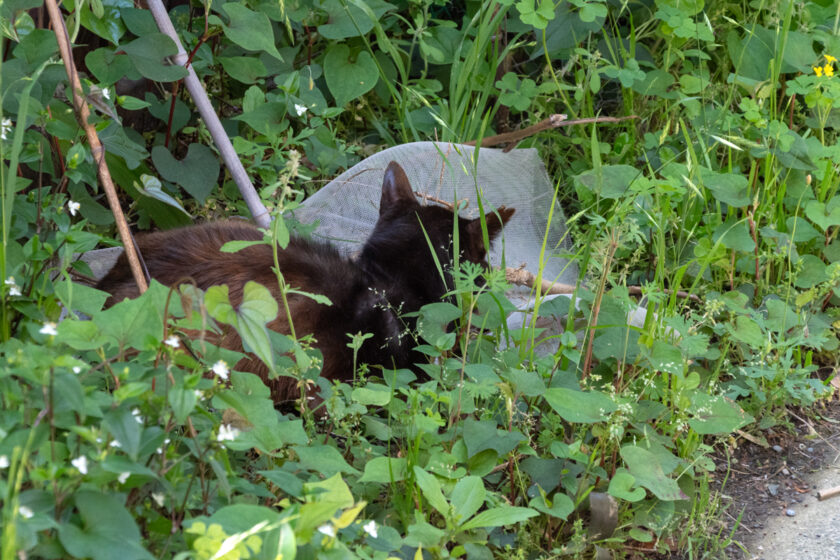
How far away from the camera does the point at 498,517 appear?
1.63 m

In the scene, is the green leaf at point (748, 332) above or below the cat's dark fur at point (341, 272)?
below

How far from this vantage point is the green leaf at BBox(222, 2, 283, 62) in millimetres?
2506

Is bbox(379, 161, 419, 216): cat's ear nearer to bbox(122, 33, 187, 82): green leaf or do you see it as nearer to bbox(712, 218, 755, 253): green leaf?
bbox(122, 33, 187, 82): green leaf

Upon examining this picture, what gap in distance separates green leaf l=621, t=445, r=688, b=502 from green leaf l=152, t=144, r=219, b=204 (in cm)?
164

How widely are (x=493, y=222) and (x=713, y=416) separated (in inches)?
40.8

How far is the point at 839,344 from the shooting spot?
263cm

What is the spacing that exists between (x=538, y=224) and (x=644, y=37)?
102 centimetres

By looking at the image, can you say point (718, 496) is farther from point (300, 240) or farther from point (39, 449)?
point (39, 449)

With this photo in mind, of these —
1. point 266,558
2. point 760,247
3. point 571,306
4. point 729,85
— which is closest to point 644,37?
point 729,85

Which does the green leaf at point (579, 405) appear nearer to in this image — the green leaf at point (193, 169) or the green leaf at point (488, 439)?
the green leaf at point (488, 439)

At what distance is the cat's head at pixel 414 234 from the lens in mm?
2787

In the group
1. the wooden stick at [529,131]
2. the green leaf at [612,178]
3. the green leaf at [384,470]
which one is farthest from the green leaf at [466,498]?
the wooden stick at [529,131]

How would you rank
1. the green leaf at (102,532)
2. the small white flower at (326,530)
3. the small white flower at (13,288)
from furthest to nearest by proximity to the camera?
1. the small white flower at (13,288)
2. the small white flower at (326,530)
3. the green leaf at (102,532)

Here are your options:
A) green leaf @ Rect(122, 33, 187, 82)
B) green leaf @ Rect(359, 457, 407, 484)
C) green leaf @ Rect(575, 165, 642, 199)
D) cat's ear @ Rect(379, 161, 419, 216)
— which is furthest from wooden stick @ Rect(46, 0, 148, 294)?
green leaf @ Rect(575, 165, 642, 199)
